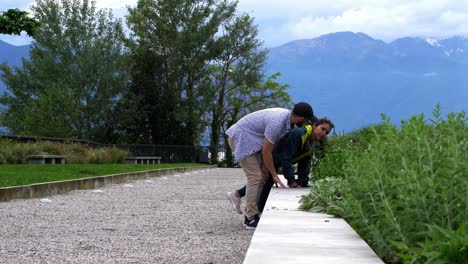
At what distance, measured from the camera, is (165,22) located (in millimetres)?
56094

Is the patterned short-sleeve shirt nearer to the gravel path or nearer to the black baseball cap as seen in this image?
the black baseball cap

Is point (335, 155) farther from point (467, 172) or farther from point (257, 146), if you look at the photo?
point (467, 172)

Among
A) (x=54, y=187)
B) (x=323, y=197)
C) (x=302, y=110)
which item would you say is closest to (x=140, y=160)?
(x=54, y=187)

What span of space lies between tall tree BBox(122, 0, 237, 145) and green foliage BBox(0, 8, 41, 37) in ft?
90.6

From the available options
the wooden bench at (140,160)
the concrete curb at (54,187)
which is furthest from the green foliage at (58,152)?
the concrete curb at (54,187)

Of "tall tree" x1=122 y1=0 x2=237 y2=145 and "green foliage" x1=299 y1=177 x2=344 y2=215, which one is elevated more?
"tall tree" x1=122 y1=0 x2=237 y2=145

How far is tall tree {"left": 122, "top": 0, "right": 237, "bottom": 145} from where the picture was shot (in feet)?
180

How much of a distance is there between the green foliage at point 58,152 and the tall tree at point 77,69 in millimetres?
11641

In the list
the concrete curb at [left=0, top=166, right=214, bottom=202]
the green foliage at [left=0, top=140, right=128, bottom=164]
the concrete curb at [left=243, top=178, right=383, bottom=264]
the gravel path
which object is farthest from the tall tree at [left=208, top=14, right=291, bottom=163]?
the concrete curb at [left=243, top=178, right=383, bottom=264]

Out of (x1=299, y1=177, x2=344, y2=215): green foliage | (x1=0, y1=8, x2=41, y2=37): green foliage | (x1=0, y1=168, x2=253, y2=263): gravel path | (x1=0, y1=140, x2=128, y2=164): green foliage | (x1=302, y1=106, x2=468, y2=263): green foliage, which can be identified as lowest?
(x1=0, y1=168, x2=253, y2=263): gravel path

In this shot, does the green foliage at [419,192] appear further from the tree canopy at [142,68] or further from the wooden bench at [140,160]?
the tree canopy at [142,68]

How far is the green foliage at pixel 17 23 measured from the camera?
2566 cm

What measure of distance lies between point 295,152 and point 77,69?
43.5m

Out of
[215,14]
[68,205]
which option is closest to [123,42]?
[215,14]
